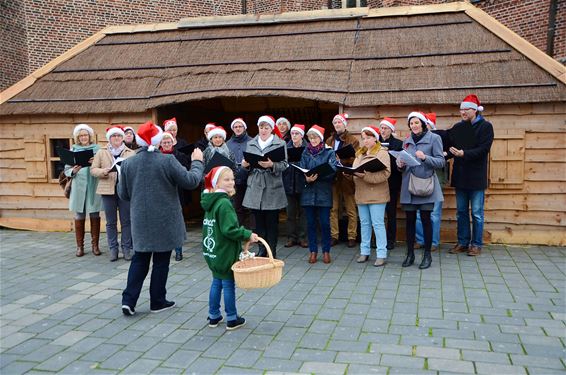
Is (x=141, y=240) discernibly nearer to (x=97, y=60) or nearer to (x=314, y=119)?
(x=97, y=60)

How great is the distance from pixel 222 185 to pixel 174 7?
16.9m

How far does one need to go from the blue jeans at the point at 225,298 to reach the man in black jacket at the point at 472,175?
3885 millimetres

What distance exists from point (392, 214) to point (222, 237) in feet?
12.2

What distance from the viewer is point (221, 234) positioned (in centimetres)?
432

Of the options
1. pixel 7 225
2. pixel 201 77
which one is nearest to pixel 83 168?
pixel 201 77

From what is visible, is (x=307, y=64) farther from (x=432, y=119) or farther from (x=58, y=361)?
(x=58, y=361)

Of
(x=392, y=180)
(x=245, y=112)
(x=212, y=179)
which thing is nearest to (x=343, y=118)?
(x=392, y=180)

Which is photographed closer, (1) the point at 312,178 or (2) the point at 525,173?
(1) the point at 312,178

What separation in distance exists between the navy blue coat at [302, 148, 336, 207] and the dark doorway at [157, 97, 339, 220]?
13.7 ft

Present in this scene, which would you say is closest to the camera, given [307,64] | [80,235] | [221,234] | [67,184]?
[221,234]

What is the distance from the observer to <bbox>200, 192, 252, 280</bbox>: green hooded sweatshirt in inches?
167

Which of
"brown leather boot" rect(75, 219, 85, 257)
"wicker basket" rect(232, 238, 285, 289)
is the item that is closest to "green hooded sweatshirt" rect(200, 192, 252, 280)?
"wicker basket" rect(232, 238, 285, 289)

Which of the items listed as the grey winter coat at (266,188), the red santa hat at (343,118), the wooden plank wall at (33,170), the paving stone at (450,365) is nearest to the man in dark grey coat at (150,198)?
the grey winter coat at (266,188)

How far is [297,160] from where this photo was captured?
6.98 metres
